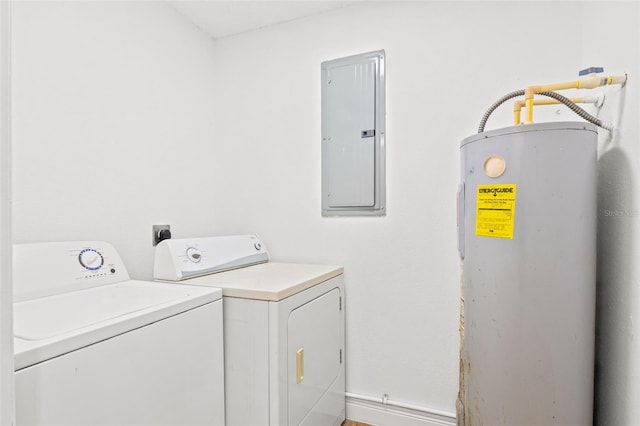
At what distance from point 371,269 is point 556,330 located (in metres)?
0.98

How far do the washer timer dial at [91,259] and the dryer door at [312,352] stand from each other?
84 centimetres

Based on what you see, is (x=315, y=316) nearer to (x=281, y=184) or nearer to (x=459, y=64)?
(x=281, y=184)

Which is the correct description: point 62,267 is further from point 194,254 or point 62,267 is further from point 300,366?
point 300,366

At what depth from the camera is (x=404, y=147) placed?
5.98 ft

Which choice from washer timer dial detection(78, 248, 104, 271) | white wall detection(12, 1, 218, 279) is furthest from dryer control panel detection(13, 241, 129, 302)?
white wall detection(12, 1, 218, 279)

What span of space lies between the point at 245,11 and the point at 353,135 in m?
1.01

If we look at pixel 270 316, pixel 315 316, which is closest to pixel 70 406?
pixel 270 316

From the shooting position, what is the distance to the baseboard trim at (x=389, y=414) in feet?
5.72

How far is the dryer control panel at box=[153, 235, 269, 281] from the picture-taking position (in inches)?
60.1

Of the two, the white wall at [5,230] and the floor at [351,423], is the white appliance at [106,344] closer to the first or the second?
the white wall at [5,230]

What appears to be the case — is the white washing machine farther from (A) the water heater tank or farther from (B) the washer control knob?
(A) the water heater tank

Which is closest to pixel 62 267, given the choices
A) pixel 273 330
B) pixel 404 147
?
pixel 273 330

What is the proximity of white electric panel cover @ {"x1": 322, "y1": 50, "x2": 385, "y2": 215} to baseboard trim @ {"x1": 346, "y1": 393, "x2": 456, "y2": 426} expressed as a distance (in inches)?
42.2

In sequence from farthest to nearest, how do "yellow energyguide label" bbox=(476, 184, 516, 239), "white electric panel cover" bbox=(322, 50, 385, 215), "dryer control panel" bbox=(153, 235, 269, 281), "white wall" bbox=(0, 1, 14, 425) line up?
"white electric panel cover" bbox=(322, 50, 385, 215) → "dryer control panel" bbox=(153, 235, 269, 281) → "yellow energyguide label" bbox=(476, 184, 516, 239) → "white wall" bbox=(0, 1, 14, 425)
